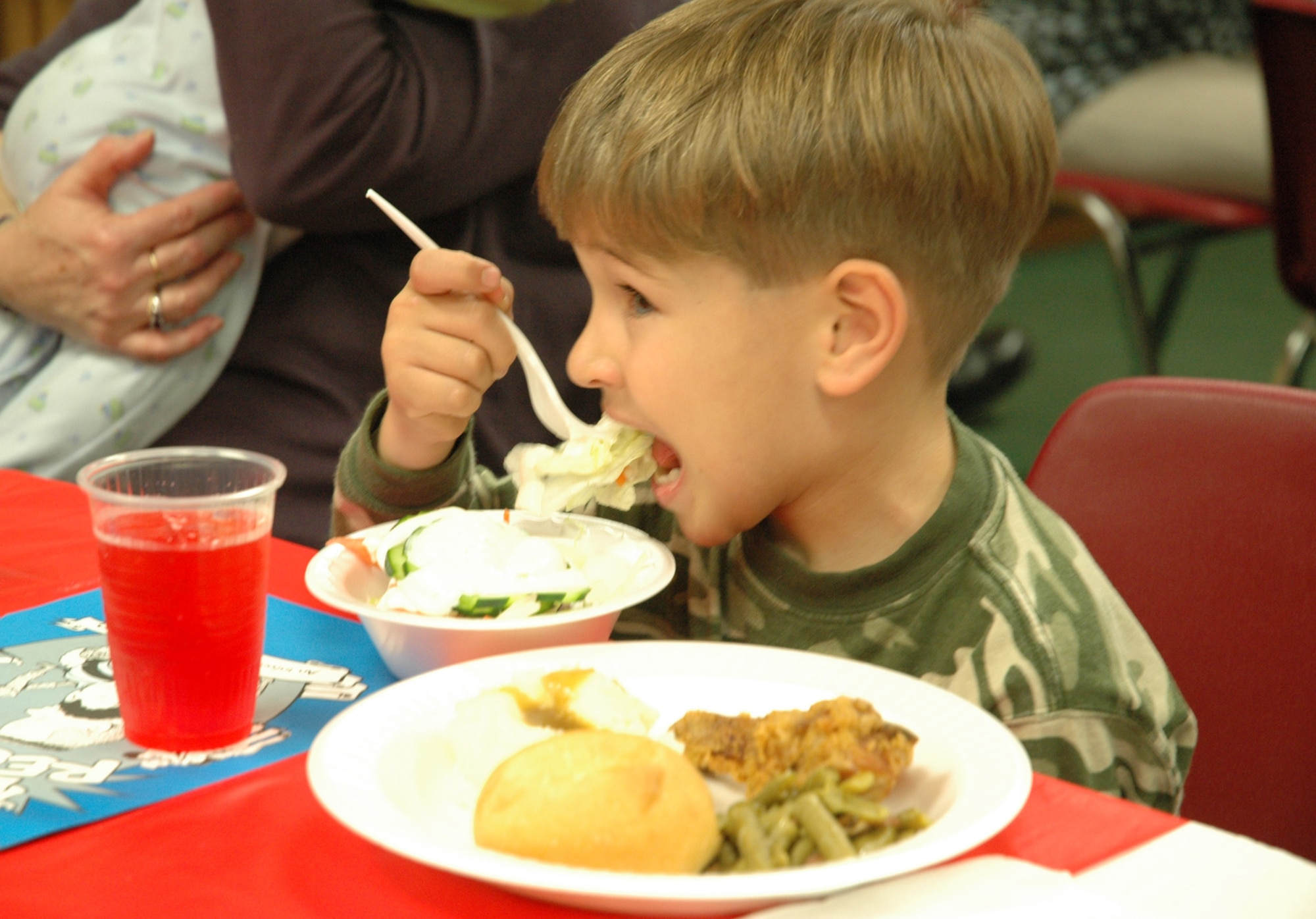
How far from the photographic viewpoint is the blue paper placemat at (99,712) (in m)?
0.75

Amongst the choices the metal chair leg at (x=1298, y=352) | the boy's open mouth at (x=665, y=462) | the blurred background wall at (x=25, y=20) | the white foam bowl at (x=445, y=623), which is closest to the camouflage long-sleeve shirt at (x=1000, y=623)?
the boy's open mouth at (x=665, y=462)

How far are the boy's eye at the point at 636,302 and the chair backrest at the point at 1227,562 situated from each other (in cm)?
48

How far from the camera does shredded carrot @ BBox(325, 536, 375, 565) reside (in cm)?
103

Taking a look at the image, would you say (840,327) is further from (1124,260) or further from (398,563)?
(1124,260)

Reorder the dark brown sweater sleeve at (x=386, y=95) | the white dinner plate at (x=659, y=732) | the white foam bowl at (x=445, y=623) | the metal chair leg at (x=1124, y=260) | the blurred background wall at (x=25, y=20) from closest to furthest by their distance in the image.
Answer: the white dinner plate at (x=659, y=732) → the white foam bowl at (x=445, y=623) → the dark brown sweater sleeve at (x=386, y=95) → the metal chair leg at (x=1124, y=260) → the blurred background wall at (x=25, y=20)

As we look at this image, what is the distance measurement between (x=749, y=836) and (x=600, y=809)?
0.08m

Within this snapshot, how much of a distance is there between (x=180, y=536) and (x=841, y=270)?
1.83 feet

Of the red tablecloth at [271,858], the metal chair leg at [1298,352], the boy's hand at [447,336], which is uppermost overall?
the boy's hand at [447,336]

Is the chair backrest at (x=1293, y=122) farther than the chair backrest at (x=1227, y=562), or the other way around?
the chair backrest at (x=1293, y=122)

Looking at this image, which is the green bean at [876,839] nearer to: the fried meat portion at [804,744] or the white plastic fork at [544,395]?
the fried meat portion at [804,744]

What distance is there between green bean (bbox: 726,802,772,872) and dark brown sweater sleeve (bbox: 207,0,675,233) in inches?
40.5

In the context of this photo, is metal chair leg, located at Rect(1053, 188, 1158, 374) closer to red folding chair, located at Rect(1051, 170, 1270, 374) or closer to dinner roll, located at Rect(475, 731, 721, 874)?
red folding chair, located at Rect(1051, 170, 1270, 374)

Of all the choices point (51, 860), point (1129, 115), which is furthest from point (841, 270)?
point (1129, 115)

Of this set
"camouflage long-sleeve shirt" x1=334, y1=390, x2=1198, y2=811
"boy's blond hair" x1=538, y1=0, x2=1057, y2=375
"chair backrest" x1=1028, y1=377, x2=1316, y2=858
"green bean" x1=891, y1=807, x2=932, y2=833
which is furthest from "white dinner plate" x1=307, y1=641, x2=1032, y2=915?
"chair backrest" x1=1028, y1=377, x2=1316, y2=858
